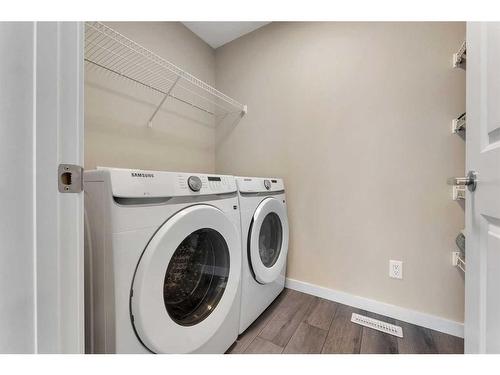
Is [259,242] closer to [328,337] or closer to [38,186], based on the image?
[328,337]

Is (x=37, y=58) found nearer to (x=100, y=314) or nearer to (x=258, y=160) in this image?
(x=100, y=314)

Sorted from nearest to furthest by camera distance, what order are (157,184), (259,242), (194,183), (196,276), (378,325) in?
(157,184), (194,183), (196,276), (378,325), (259,242)

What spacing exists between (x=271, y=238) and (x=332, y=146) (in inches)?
30.5

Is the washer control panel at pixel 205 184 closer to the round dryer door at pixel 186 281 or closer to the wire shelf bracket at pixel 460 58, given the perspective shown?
the round dryer door at pixel 186 281

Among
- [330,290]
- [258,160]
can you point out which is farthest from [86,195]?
[330,290]

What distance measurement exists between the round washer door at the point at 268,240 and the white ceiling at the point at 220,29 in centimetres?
148

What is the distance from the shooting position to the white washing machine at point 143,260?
0.58 metres

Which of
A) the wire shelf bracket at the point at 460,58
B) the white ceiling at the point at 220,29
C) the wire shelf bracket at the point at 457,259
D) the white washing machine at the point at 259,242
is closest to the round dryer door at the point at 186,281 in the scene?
the white washing machine at the point at 259,242

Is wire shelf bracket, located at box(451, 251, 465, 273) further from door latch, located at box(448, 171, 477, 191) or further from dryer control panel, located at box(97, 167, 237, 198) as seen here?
dryer control panel, located at box(97, 167, 237, 198)

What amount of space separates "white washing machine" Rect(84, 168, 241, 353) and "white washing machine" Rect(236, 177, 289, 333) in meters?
0.24

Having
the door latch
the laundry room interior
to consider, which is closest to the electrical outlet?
the laundry room interior

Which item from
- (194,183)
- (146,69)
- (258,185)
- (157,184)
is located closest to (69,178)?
(157,184)

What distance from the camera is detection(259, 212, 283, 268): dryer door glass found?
132 cm

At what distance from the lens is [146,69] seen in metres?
1.37
